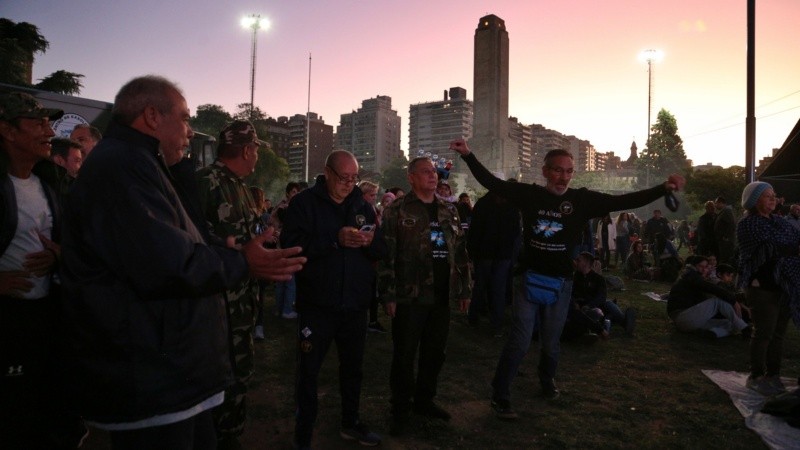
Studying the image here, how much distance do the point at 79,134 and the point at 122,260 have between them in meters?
4.04

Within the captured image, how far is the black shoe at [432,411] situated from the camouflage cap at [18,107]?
3.59 meters

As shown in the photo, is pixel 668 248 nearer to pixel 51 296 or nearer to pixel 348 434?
pixel 348 434

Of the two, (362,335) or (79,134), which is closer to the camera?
(362,335)

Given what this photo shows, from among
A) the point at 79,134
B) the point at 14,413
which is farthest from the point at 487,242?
the point at 14,413

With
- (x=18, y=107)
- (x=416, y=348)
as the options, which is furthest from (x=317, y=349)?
(x=18, y=107)

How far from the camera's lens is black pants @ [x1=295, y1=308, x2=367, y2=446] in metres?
3.54

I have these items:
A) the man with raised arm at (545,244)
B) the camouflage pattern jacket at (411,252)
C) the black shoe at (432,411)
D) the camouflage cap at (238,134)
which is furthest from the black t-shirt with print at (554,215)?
the camouflage cap at (238,134)

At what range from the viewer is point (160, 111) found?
191 centimetres

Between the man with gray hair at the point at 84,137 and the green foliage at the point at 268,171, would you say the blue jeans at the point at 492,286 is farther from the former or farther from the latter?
the green foliage at the point at 268,171

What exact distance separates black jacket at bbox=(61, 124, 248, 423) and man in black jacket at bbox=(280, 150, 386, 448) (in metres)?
1.83

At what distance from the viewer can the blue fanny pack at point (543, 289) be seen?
14.5ft

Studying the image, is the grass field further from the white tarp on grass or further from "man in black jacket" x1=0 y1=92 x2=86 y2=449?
"man in black jacket" x1=0 y1=92 x2=86 y2=449

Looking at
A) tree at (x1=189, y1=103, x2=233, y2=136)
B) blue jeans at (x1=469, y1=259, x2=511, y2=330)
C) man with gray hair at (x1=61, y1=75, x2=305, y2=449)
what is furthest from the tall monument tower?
man with gray hair at (x1=61, y1=75, x2=305, y2=449)

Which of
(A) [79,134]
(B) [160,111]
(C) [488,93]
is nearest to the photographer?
(B) [160,111]
